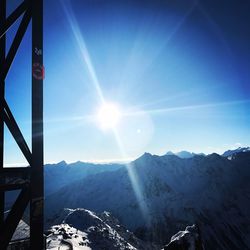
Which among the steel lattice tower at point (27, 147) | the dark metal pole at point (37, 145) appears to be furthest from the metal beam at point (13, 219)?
the dark metal pole at point (37, 145)

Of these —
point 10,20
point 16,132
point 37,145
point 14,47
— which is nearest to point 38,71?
point 14,47

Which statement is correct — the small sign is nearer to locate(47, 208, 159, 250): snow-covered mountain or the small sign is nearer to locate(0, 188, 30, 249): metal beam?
locate(0, 188, 30, 249): metal beam

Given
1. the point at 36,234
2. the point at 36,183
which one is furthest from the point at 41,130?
the point at 36,234

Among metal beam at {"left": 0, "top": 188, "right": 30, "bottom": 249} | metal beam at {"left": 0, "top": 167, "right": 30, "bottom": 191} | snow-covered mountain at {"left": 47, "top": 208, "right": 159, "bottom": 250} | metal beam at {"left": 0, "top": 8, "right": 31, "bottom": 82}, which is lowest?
metal beam at {"left": 0, "top": 188, "right": 30, "bottom": 249}

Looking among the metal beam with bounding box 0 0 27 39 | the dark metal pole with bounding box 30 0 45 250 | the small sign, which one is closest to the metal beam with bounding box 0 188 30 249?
the dark metal pole with bounding box 30 0 45 250

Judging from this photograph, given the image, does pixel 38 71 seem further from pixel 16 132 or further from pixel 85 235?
pixel 85 235

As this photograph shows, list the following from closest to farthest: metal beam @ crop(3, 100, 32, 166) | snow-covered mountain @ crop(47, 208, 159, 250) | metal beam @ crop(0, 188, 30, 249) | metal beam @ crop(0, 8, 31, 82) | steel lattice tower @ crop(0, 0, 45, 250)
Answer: metal beam @ crop(0, 188, 30, 249), steel lattice tower @ crop(0, 0, 45, 250), metal beam @ crop(3, 100, 32, 166), metal beam @ crop(0, 8, 31, 82), snow-covered mountain @ crop(47, 208, 159, 250)

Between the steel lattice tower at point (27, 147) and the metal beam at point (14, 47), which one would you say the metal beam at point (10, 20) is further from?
the metal beam at point (14, 47)

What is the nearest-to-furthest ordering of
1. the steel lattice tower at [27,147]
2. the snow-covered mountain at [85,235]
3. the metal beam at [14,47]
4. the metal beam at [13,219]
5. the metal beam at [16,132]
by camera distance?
the metal beam at [13,219], the steel lattice tower at [27,147], the metal beam at [16,132], the metal beam at [14,47], the snow-covered mountain at [85,235]

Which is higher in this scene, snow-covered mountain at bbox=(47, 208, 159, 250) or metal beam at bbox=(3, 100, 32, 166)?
snow-covered mountain at bbox=(47, 208, 159, 250)
